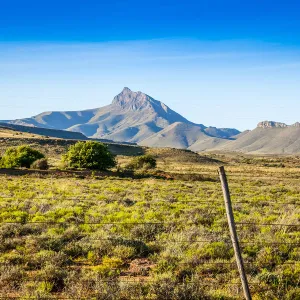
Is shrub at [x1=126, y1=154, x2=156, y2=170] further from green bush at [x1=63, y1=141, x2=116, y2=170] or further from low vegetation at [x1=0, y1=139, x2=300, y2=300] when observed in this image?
low vegetation at [x1=0, y1=139, x2=300, y2=300]

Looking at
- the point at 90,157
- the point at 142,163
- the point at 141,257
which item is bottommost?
the point at 142,163

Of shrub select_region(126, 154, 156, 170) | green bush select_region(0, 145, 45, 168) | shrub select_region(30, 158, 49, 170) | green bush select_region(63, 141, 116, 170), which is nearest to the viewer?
shrub select_region(30, 158, 49, 170)

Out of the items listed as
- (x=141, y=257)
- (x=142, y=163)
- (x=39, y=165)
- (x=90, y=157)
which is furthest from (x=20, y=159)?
(x=141, y=257)

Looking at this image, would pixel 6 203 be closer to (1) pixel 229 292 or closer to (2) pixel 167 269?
(2) pixel 167 269

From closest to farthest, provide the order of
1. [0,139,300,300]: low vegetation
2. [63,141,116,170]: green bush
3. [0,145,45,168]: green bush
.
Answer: [0,139,300,300]: low vegetation → [0,145,45,168]: green bush → [63,141,116,170]: green bush

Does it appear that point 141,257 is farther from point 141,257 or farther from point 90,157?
point 90,157

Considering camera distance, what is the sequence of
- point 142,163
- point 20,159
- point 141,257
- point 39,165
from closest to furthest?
point 141,257 < point 39,165 < point 20,159 < point 142,163

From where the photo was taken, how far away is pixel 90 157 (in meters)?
50.8

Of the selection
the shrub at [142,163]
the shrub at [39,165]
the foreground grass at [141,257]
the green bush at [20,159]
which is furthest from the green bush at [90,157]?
the foreground grass at [141,257]

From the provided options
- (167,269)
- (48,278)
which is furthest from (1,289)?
(167,269)

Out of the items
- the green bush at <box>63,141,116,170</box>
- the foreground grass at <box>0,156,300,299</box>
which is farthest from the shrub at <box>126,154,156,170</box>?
the foreground grass at <box>0,156,300,299</box>

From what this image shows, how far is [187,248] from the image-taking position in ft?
36.2

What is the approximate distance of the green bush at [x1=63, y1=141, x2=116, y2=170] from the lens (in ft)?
167

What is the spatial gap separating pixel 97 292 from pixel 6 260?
3.54 m
